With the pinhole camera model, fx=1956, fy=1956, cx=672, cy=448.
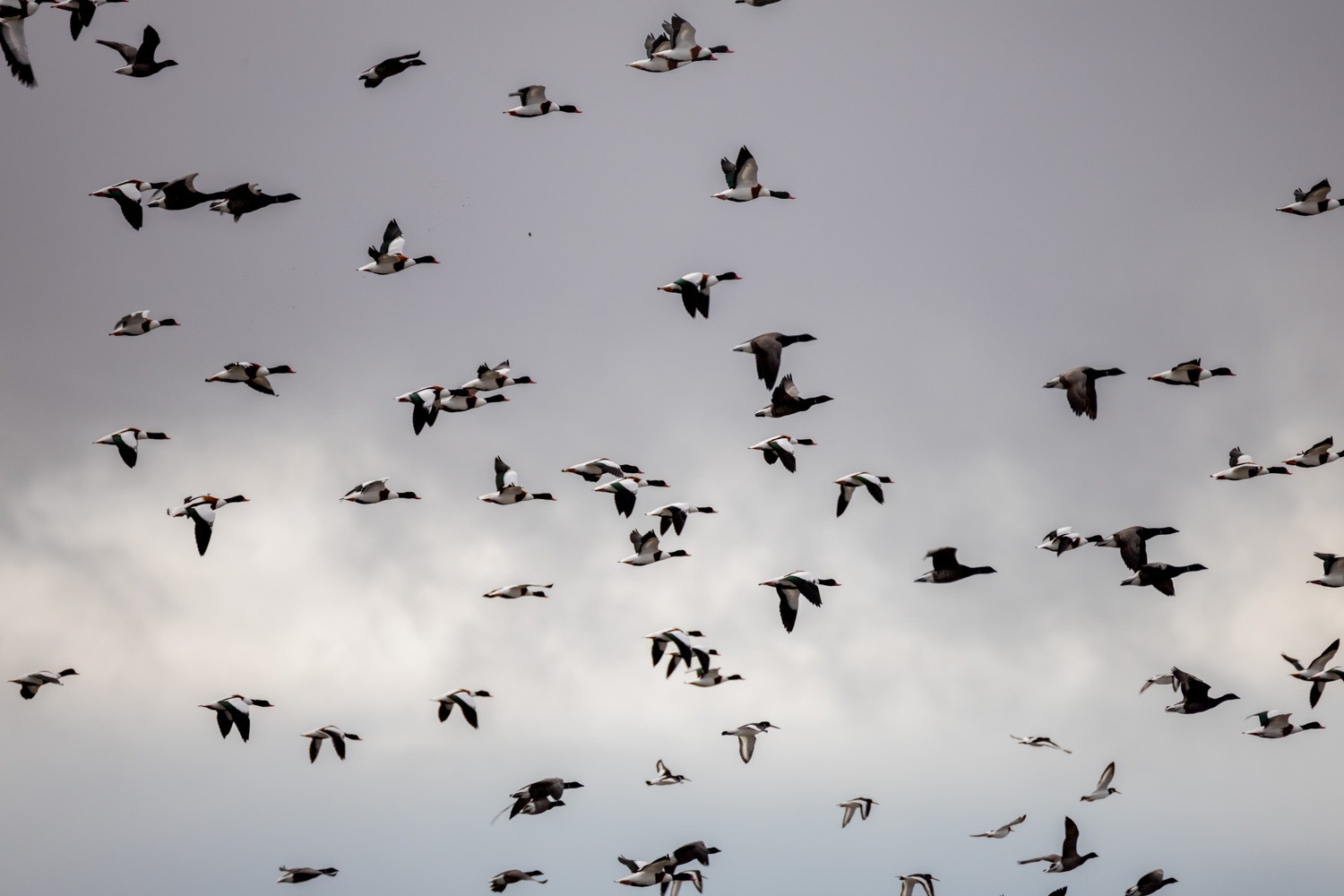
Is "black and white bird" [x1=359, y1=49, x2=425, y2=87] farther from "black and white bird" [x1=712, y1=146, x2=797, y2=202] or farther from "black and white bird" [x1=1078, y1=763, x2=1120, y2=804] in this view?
"black and white bird" [x1=1078, y1=763, x2=1120, y2=804]

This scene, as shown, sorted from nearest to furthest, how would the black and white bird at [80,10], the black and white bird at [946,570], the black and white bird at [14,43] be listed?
1. the black and white bird at [14,43]
2. the black and white bird at [80,10]
3. the black and white bird at [946,570]

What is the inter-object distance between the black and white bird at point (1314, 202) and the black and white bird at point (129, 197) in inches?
1021

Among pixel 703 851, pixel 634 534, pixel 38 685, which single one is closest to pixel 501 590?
pixel 634 534

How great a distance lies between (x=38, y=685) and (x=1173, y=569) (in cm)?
2559

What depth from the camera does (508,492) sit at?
1848 inches

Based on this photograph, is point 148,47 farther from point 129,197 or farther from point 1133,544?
point 1133,544

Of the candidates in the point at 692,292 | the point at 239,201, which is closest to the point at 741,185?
the point at 692,292

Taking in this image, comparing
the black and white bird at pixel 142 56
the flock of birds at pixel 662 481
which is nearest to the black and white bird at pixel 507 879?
the flock of birds at pixel 662 481

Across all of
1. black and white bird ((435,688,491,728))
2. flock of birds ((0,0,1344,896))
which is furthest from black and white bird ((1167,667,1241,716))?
black and white bird ((435,688,491,728))

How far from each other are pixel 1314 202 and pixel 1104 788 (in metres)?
15.5

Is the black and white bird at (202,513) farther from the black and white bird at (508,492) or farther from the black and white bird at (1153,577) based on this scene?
the black and white bird at (1153,577)

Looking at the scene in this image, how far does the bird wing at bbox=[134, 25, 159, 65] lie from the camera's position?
3950 centimetres

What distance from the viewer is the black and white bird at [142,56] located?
39.5 metres

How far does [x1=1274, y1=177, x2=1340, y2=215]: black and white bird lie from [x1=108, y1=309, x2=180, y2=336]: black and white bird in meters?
26.0
